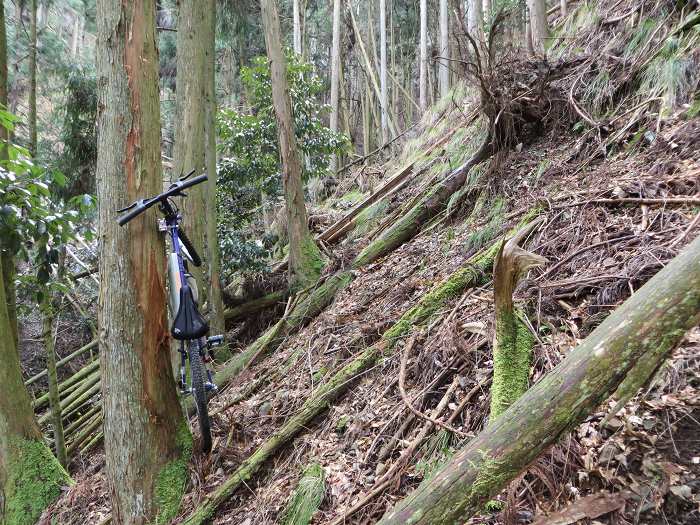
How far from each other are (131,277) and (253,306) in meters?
4.34

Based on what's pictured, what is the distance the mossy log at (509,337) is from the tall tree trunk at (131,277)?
238 cm

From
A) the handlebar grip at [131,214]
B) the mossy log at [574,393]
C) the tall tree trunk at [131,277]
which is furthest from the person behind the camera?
the tall tree trunk at [131,277]

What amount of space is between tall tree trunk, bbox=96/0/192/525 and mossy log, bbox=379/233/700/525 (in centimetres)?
226

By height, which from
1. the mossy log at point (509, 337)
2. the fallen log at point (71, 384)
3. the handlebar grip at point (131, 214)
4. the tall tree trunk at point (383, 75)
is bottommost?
the fallen log at point (71, 384)

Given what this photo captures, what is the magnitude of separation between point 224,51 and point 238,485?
16.9 m

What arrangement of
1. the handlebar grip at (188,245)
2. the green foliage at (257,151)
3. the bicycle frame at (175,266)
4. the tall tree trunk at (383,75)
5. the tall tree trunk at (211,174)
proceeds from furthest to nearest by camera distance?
the tall tree trunk at (383,75) → the green foliage at (257,151) → the tall tree trunk at (211,174) → the handlebar grip at (188,245) → the bicycle frame at (175,266)

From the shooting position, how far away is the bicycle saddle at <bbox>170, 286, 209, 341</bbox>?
3.63m

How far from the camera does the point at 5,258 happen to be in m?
5.14

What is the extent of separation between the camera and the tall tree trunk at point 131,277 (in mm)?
3398

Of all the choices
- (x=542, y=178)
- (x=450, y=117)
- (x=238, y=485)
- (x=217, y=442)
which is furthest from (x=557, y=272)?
(x=450, y=117)

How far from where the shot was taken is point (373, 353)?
4.18 m

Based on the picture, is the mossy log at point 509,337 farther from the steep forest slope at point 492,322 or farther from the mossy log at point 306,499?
the mossy log at point 306,499

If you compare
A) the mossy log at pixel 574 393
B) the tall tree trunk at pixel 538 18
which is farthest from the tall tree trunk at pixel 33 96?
the tall tree trunk at pixel 538 18

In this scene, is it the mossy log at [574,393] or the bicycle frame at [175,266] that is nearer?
the mossy log at [574,393]
